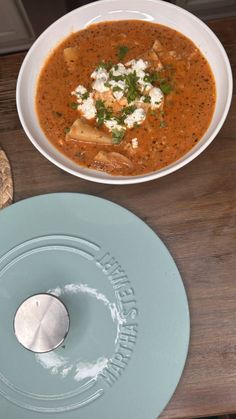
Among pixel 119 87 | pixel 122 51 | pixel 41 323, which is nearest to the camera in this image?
pixel 41 323

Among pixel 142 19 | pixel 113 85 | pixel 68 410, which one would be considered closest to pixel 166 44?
pixel 142 19

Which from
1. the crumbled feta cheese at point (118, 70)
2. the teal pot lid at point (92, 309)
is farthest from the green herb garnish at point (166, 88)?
the teal pot lid at point (92, 309)

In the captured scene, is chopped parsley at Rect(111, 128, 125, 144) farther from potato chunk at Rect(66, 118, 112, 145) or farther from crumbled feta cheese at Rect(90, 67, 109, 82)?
crumbled feta cheese at Rect(90, 67, 109, 82)

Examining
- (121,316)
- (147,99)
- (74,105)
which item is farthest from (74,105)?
(121,316)

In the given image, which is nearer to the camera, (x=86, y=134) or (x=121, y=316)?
(x=121, y=316)

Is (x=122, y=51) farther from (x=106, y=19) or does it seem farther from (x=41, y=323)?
(x=41, y=323)

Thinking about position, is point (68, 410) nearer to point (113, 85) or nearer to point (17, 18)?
point (113, 85)

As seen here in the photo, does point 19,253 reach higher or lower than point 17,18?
lower
